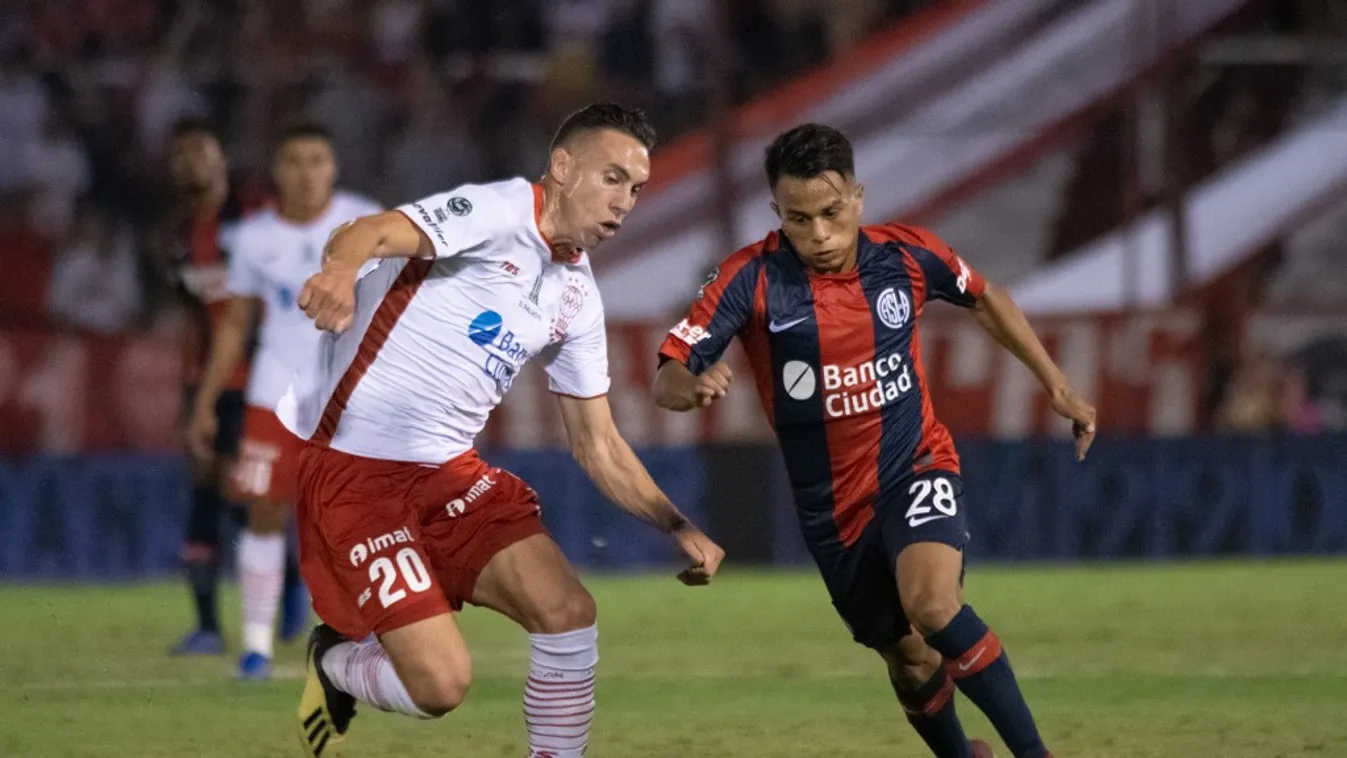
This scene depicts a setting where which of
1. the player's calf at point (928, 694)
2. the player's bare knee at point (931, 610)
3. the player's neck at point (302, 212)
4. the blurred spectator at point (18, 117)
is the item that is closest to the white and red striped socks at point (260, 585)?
the player's neck at point (302, 212)

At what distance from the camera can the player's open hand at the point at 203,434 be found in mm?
10109

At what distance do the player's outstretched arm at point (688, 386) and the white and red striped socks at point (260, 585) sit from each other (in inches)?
136

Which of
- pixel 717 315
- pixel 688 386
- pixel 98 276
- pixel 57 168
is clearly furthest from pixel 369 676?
pixel 57 168

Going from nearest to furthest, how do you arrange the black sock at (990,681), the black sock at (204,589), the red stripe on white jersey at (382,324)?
the black sock at (990,681) < the red stripe on white jersey at (382,324) < the black sock at (204,589)

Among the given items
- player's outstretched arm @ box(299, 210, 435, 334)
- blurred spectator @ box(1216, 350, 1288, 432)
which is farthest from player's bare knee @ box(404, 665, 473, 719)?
blurred spectator @ box(1216, 350, 1288, 432)

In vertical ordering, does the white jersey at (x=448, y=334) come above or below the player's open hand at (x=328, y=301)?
below

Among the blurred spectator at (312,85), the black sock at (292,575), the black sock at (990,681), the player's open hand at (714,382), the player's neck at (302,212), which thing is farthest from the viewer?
the blurred spectator at (312,85)

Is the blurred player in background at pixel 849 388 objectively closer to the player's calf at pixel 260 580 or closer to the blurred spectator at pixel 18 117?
the player's calf at pixel 260 580

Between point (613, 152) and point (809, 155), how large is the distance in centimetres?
81

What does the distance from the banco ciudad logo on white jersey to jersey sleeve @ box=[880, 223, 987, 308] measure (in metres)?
1.42

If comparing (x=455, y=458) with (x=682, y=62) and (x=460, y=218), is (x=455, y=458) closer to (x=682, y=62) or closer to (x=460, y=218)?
(x=460, y=218)

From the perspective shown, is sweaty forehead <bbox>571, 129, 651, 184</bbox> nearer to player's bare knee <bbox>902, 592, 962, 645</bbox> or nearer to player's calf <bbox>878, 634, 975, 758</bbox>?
player's bare knee <bbox>902, 592, 962, 645</bbox>

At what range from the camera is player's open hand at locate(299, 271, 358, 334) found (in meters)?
5.20

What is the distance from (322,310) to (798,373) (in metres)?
1.97
